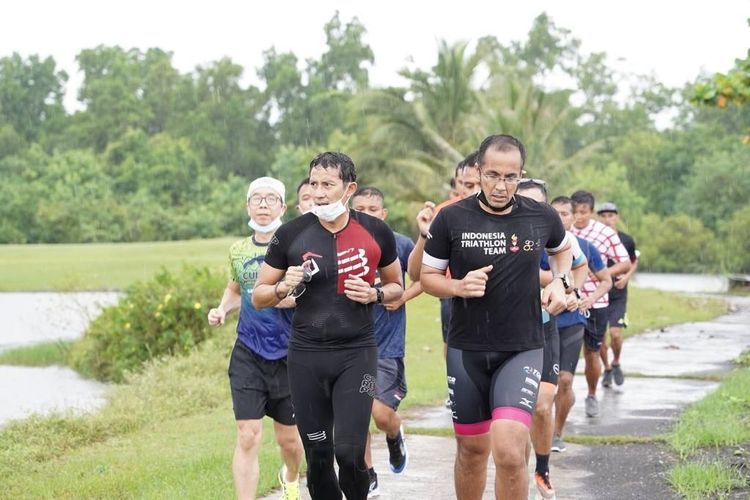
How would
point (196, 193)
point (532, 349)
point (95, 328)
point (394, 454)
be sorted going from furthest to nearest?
point (196, 193) < point (95, 328) < point (394, 454) < point (532, 349)

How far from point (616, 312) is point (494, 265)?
892cm

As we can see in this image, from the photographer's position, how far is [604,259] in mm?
11703

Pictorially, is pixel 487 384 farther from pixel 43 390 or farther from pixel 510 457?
pixel 43 390

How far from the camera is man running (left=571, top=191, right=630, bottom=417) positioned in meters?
11.8

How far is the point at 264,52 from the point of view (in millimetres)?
92000

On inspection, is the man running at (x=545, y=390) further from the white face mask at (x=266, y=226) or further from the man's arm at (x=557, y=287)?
the white face mask at (x=266, y=226)

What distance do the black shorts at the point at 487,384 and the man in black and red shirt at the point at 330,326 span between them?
1.61 feet

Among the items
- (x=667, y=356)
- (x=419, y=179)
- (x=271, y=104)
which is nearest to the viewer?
(x=667, y=356)

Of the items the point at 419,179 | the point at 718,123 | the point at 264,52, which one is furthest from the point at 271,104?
the point at 419,179

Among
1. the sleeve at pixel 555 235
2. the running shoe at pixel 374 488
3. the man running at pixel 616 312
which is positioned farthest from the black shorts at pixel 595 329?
the sleeve at pixel 555 235

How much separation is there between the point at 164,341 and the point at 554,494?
479 inches

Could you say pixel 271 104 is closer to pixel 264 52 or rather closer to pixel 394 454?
pixel 264 52

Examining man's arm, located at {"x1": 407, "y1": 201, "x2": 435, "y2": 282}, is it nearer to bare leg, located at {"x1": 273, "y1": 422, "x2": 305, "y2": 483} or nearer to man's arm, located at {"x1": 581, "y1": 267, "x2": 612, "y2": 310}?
bare leg, located at {"x1": 273, "y1": 422, "x2": 305, "y2": 483}

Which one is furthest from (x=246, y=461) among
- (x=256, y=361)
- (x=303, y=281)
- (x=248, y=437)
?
(x=303, y=281)
